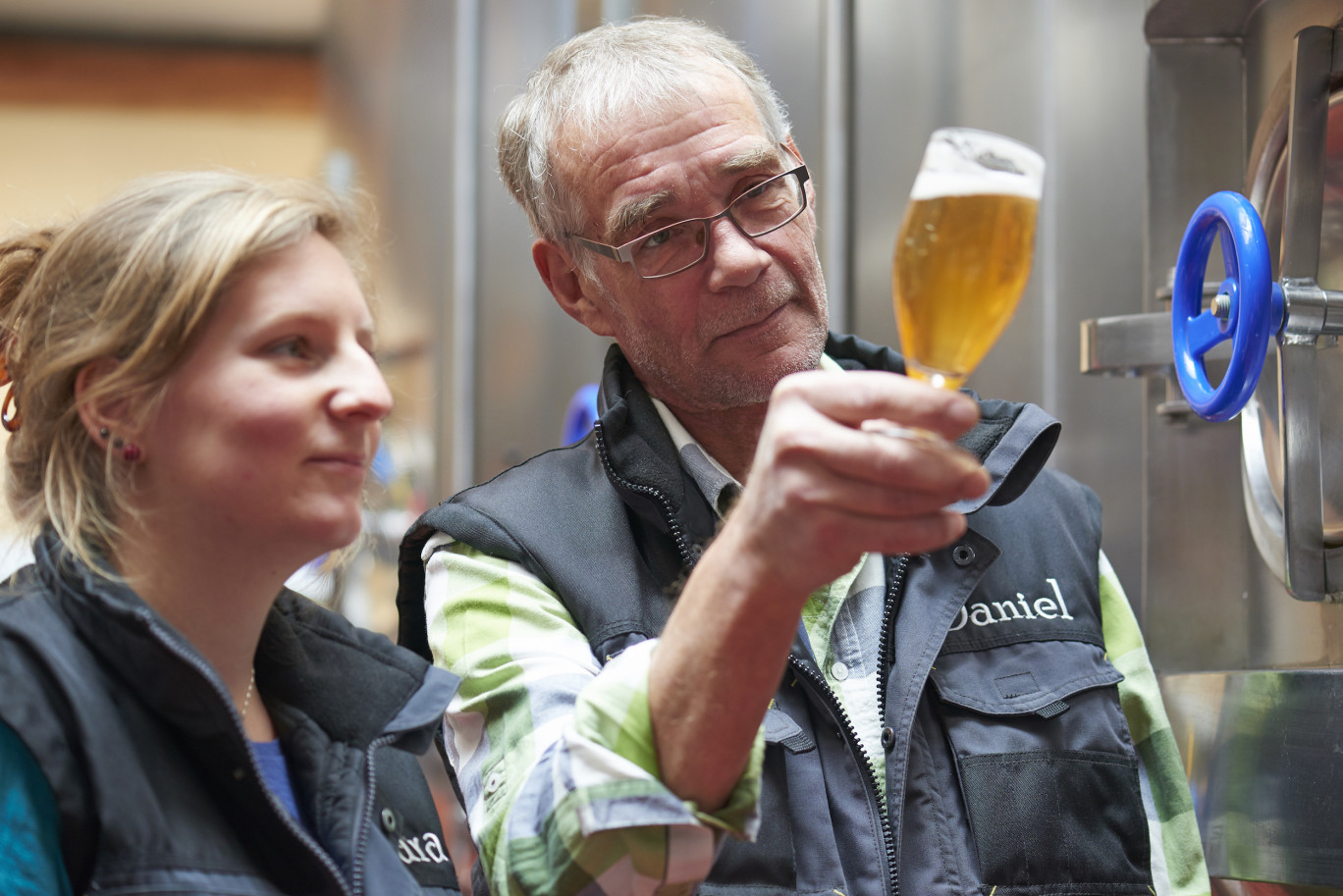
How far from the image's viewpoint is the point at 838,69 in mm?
2305

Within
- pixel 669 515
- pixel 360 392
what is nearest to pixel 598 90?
pixel 669 515

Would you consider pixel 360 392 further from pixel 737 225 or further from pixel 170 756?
pixel 737 225

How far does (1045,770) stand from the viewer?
125 centimetres

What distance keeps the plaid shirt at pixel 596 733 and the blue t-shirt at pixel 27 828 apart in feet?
1.00

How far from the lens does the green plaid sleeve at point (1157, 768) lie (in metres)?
1.35

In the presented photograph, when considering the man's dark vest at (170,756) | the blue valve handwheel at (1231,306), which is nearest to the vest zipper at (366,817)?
the man's dark vest at (170,756)

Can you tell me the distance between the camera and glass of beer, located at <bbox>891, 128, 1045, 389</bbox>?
0.87 m

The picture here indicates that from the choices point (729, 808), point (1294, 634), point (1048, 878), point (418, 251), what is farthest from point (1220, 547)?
point (418, 251)

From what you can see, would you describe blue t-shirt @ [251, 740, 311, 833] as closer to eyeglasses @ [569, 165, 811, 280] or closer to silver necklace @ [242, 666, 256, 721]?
silver necklace @ [242, 666, 256, 721]

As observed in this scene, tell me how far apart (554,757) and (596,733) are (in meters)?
0.07

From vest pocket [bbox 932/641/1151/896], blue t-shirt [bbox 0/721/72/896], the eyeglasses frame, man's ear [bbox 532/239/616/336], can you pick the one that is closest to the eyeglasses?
the eyeglasses frame

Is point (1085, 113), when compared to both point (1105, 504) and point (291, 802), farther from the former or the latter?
point (291, 802)

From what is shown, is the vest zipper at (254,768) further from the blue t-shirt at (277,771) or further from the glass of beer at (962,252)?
the glass of beer at (962,252)

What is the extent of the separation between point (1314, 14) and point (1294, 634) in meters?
0.62
